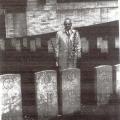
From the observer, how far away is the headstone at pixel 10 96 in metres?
1.86

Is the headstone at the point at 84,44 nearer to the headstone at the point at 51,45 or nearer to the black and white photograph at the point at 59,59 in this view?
the black and white photograph at the point at 59,59

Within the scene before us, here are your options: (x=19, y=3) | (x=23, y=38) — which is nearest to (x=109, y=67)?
(x=23, y=38)

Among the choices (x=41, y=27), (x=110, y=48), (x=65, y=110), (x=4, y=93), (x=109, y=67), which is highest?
(x=41, y=27)

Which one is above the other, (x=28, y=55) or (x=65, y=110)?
(x=28, y=55)

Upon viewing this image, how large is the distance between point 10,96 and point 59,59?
37cm

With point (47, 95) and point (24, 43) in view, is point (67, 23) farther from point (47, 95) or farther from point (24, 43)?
point (47, 95)

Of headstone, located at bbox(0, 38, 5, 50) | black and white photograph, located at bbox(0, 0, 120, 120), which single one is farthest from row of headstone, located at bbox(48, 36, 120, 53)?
headstone, located at bbox(0, 38, 5, 50)

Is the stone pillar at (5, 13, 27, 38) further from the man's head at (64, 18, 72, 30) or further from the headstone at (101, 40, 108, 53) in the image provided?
the headstone at (101, 40, 108, 53)

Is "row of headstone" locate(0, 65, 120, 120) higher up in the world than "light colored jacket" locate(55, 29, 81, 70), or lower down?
lower down

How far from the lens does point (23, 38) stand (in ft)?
6.09

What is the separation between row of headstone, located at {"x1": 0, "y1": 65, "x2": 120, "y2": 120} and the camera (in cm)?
187

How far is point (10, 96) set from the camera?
187 cm

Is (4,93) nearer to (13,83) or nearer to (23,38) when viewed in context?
(13,83)

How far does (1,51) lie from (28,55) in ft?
0.54
